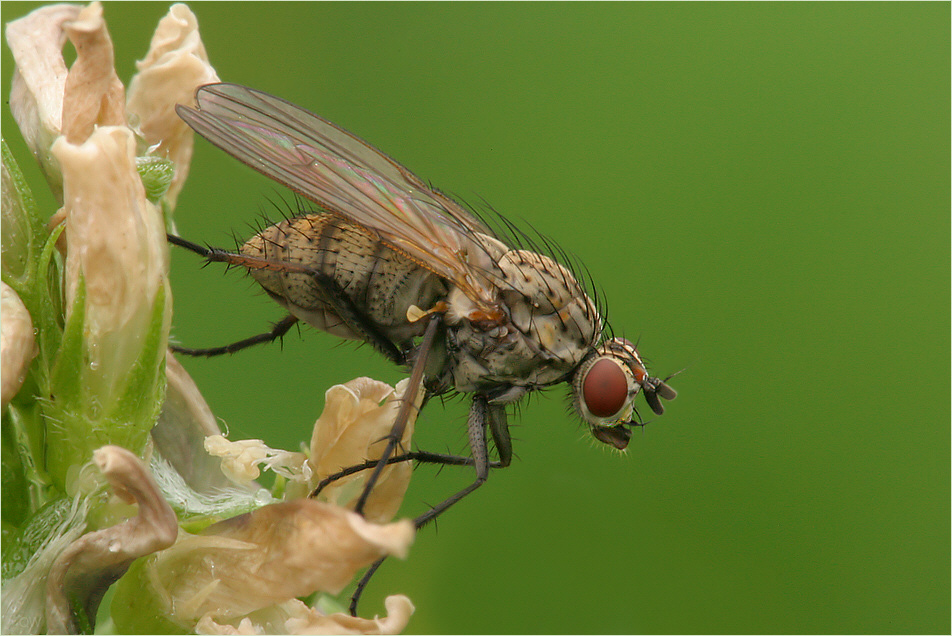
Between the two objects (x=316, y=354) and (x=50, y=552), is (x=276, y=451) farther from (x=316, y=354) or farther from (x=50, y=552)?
(x=316, y=354)

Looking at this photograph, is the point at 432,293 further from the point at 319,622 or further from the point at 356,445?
the point at 319,622

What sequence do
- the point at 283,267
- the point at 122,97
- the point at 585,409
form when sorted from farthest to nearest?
the point at 585,409 → the point at 283,267 → the point at 122,97

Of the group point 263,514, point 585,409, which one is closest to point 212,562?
point 263,514

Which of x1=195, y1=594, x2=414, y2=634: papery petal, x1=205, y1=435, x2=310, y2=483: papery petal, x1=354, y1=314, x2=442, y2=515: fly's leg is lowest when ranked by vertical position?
x1=195, y1=594, x2=414, y2=634: papery petal

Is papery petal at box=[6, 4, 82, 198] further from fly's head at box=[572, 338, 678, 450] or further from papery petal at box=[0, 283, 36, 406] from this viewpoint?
fly's head at box=[572, 338, 678, 450]

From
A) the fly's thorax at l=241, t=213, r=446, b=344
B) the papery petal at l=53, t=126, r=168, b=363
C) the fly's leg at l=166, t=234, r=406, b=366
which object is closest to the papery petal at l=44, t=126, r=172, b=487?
the papery petal at l=53, t=126, r=168, b=363
